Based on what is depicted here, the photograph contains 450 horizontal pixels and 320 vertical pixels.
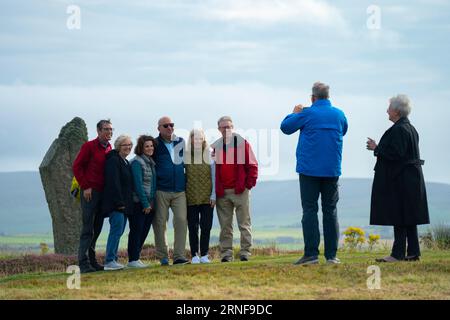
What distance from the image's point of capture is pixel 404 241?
15.8m

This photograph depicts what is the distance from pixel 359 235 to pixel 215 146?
253 inches

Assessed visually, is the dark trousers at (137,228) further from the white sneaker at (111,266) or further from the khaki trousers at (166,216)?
the white sneaker at (111,266)

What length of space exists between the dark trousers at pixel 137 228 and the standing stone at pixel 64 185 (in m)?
6.55

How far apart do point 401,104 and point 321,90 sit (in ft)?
5.31

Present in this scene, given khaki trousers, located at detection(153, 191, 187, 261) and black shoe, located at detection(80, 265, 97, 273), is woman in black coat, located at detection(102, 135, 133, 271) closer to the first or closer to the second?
black shoe, located at detection(80, 265, 97, 273)

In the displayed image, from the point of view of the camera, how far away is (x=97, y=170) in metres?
15.6

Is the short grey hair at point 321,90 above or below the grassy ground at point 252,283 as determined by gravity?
above

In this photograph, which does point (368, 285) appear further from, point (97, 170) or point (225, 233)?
point (97, 170)

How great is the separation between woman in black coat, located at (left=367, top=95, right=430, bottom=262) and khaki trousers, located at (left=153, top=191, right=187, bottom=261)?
350cm

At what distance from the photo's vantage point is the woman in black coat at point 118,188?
50.8ft

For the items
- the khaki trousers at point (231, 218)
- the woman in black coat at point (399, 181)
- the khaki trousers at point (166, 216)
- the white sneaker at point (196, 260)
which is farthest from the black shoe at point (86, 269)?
the woman in black coat at point (399, 181)

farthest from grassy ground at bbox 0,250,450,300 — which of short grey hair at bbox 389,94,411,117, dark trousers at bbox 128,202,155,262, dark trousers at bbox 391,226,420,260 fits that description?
short grey hair at bbox 389,94,411,117

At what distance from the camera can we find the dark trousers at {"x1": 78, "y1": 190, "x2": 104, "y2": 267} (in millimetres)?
15672
